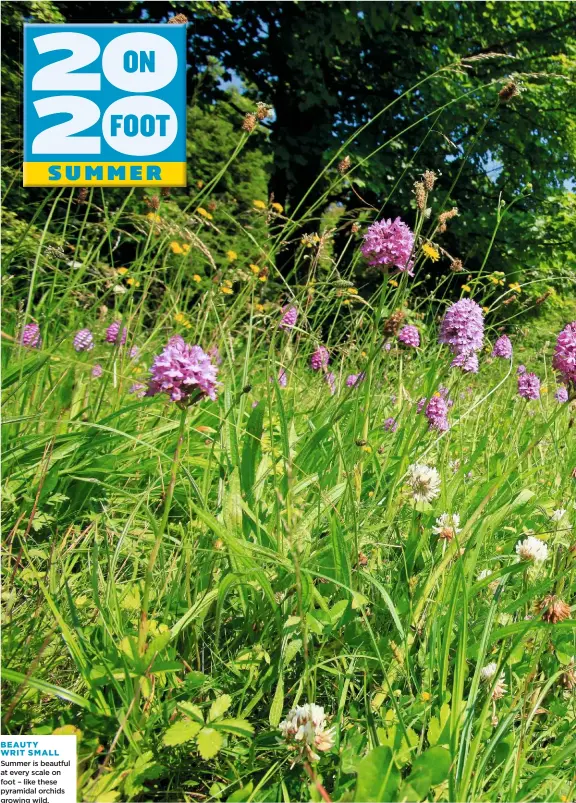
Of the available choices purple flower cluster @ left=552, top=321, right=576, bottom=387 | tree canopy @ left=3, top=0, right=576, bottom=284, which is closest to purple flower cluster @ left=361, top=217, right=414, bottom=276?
purple flower cluster @ left=552, top=321, right=576, bottom=387

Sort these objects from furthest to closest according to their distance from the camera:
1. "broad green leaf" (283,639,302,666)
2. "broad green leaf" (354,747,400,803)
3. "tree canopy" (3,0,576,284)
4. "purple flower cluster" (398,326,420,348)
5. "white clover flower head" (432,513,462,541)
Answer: "tree canopy" (3,0,576,284), "purple flower cluster" (398,326,420,348), "white clover flower head" (432,513,462,541), "broad green leaf" (283,639,302,666), "broad green leaf" (354,747,400,803)

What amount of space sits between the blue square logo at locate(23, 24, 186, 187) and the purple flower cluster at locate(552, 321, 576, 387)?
1176 mm

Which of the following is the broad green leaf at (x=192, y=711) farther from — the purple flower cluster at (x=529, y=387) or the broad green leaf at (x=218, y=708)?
the purple flower cluster at (x=529, y=387)

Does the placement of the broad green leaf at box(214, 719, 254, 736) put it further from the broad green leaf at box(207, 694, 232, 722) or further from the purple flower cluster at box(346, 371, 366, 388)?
the purple flower cluster at box(346, 371, 366, 388)

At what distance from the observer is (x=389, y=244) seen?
1.49m

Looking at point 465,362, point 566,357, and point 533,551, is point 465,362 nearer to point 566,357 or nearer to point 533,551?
point 566,357

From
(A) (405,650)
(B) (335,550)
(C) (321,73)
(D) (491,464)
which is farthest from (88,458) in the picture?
(C) (321,73)

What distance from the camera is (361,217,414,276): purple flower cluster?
1479 millimetres

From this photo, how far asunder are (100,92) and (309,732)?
1.58 m

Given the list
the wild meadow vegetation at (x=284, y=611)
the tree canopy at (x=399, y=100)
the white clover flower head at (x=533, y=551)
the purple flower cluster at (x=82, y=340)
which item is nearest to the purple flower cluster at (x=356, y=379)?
the wild meadow vegetation at (x=284, y=611)

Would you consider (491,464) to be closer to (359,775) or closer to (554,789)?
(554,789)

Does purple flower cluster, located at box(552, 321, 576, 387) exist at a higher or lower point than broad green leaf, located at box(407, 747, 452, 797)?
higher

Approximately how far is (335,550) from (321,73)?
6482 millimetres

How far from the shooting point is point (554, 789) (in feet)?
3.14
